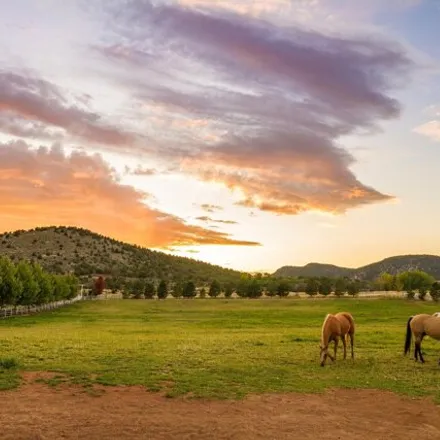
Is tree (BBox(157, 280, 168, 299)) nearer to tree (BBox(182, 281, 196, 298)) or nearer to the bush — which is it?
tree (BBox(182, 281, 196, 298))

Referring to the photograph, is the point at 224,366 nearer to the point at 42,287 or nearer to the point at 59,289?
the point at 42,287

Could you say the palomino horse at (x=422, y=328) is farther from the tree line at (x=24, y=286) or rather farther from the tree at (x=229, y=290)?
the tree at (x=229, y=290)

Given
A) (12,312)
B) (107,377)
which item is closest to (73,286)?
(12,312)

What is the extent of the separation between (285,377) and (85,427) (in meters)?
9.52

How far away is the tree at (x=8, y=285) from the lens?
75438mm

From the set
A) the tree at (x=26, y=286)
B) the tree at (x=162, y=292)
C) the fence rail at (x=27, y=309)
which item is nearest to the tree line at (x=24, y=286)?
the tree at (x=26, y=286)

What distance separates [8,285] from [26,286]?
30.8 feet

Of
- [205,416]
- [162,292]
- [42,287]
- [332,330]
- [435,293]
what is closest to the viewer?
[205,416]

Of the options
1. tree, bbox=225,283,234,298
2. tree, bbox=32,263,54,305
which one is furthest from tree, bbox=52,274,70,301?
tree, bbox=225,283,234,298

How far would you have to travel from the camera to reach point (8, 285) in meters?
75.9

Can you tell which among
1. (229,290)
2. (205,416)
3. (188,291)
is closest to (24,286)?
(188,291)

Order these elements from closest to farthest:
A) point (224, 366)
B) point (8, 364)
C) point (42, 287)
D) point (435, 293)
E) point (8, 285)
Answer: point (8, 364)
point (224, 366)
point (8, 285)
point (42, 287)
point (435, 293)

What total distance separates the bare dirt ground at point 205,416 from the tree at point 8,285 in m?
61.8

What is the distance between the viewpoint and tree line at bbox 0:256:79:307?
7625 centimetres
